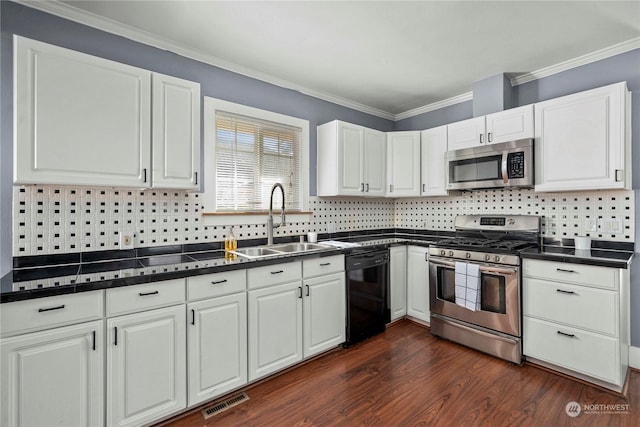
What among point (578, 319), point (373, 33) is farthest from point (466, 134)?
point (578, 319)

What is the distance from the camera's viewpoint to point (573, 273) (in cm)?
234

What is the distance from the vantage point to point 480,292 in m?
2.79

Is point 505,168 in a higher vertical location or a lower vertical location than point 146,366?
higher

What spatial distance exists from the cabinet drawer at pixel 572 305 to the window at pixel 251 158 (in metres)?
2.24

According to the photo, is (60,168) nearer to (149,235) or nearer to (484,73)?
(149,235)

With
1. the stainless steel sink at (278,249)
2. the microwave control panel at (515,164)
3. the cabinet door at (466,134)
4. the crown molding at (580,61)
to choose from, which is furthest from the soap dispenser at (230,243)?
the crown molding at (580,61)

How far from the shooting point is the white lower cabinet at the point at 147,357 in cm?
169

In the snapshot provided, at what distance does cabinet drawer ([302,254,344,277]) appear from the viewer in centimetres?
259

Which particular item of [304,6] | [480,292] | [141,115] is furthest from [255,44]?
[480,292]

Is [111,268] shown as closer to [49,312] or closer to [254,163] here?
[49,312]

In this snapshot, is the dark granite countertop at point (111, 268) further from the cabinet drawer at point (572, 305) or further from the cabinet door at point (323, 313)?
the cabinet drawer at point (572, 305)

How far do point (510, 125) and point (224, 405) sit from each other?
3332mm

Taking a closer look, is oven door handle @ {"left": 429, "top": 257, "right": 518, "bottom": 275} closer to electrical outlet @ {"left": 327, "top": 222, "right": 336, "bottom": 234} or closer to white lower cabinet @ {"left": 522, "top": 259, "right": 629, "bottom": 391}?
white lower cabinet @ {"left": 522, "top": 259, "right": 629, "bottom": 391}

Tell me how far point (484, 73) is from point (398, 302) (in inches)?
101
